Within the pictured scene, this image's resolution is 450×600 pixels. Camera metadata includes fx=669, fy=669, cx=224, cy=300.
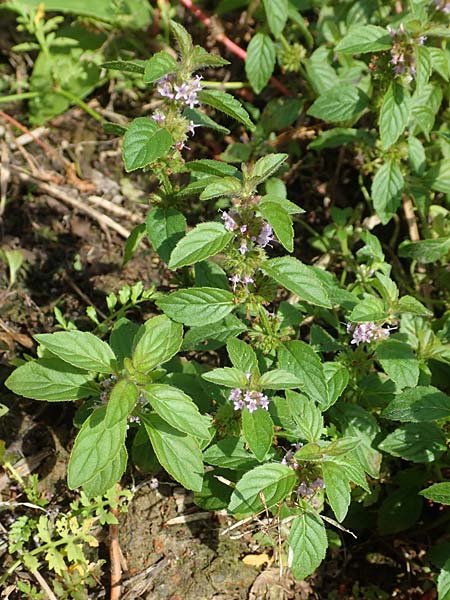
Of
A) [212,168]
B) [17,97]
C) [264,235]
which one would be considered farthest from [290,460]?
[17,97]

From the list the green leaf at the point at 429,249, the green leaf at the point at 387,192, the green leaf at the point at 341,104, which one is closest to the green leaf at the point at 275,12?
the green leaf at the point at 341,104

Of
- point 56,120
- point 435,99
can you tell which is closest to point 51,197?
point 56,120

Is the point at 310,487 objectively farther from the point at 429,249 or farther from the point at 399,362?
the point at 429,249

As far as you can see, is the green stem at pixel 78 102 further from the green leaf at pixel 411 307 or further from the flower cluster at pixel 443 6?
the green leaf at pixel 411 307

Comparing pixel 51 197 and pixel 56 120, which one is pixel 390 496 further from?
pixel 56 120

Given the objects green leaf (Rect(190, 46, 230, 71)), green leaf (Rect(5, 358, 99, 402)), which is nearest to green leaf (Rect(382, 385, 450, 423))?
green leaf (Rect(5, 358, 99, 402))

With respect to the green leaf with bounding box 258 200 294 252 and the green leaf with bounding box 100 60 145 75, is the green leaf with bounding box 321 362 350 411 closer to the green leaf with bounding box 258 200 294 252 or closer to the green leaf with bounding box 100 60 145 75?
the green leaf with bounding box 258 200 294 252
